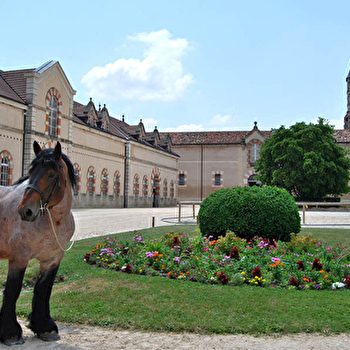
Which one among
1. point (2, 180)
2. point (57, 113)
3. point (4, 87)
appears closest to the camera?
point (2, 180)

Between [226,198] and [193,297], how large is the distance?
484 cm

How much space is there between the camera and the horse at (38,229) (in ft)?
13.8

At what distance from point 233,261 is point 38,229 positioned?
15.7ft

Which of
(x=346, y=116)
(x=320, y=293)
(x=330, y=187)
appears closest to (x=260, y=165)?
(x=330, y=187)

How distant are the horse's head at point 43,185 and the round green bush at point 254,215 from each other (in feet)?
21.9

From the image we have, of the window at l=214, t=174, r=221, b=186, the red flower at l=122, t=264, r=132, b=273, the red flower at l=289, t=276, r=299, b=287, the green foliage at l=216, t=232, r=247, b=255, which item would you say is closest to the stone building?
the window at l=214, t=174, r=221, b=186

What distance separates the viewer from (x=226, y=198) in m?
10.8

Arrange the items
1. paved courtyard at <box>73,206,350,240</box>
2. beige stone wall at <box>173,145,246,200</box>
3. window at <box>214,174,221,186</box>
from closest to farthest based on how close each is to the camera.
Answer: paved courtyard at <box>73,206,350,240</box> → beige stone wall at <box>173,145,246,200</box> → window at <box>214,174,221,186</box>

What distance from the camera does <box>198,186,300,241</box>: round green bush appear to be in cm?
1038

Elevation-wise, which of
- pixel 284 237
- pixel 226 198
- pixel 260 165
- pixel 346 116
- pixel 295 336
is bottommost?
pixel 295 336

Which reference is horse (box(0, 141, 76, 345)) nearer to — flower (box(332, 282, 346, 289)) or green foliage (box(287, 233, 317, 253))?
flower (box(332, 282, 346, 289))

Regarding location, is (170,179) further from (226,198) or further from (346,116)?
(226,198)

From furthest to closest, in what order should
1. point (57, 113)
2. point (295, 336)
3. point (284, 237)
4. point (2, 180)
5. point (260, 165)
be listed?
point (260, 165) < point (57, 113) < point (2, 180) < point (284, 237) < point (295, 336)

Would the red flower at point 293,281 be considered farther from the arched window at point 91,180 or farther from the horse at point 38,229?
the arched window at point 91,180
